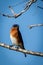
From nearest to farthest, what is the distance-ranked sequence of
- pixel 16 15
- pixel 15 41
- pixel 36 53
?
pixel 36 53, pixel 16 15, pixel 15 41

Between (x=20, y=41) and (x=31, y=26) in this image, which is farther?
(x=20, y=41)

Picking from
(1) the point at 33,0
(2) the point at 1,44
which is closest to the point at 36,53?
(2) the point at 1,44

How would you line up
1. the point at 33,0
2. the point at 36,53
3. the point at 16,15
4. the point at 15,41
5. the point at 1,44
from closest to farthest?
1. the point at 36,53
2. the point at 1,44
3. the point at 16,15
4. the point at 33,0
5. the point at 15,41

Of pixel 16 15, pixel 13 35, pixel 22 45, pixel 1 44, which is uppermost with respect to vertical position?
pixel 16 15

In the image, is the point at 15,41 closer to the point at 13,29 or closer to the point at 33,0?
the point at 13,29

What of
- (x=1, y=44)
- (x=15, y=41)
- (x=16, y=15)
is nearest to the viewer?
(x=1, y=44)

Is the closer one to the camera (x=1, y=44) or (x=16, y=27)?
(x=1, y=44)

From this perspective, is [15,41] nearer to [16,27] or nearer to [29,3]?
[16,27]

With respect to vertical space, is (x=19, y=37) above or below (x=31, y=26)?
below

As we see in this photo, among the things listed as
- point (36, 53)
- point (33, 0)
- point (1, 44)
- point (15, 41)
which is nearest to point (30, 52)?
point (36, 53)
